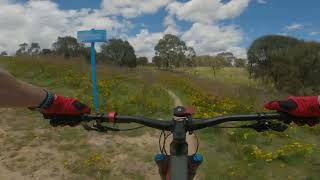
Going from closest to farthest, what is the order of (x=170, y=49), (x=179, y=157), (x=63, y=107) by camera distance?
(x=179, y=157) < (x=63, y=107) < (x=170, y=49)

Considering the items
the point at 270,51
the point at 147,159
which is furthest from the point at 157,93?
the point at 270,51

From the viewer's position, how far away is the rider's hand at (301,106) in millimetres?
1875

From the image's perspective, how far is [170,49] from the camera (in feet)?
235

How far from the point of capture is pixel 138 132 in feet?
27.0

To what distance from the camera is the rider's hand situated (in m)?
1.88

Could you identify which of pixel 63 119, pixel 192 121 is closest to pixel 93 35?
pixel 63 119

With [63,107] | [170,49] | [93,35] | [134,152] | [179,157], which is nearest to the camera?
[179,157]

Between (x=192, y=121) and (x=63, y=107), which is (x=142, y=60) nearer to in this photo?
(x=63, y=107)

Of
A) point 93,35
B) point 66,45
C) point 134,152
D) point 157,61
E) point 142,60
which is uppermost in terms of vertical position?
point 66,45

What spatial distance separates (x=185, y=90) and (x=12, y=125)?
10036mm

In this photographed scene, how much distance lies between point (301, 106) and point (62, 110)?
1.25 meters

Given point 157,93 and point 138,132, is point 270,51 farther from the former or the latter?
point 138,132

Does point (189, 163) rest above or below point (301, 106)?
below

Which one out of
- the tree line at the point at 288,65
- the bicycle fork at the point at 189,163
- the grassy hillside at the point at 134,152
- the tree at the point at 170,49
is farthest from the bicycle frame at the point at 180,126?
the tree at the point at 170,49
